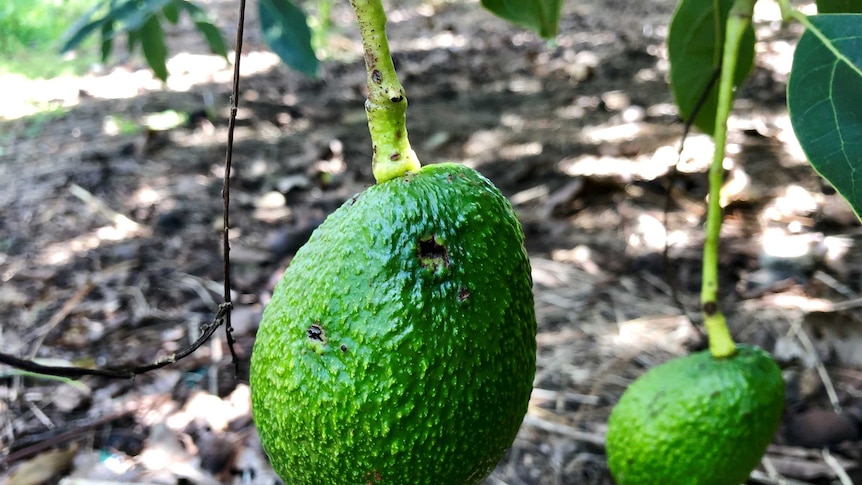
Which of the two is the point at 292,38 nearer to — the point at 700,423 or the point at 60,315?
the point at 60,315

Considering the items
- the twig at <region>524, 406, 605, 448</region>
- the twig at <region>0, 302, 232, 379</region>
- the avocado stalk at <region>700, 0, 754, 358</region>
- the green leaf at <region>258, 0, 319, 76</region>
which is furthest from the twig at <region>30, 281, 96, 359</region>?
the avocado stalk at <region>700, 0, 754, 358</region>

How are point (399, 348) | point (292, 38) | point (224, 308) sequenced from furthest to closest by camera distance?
point (292, 38)
point (224, 308)
point (399, 348)

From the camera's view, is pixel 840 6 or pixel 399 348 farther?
pixel 840 6

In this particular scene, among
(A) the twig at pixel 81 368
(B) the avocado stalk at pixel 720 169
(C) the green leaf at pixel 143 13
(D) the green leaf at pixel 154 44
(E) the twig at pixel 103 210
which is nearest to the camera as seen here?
(A) the twig at pixel 81 368

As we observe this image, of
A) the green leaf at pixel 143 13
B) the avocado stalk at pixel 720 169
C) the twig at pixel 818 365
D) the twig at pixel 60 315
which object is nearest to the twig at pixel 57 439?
the twig at pixel 60 315

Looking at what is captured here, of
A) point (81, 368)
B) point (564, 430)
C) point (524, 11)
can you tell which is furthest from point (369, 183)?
point (81, 368)

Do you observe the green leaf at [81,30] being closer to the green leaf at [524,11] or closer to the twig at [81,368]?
the green leaf at [524,11]

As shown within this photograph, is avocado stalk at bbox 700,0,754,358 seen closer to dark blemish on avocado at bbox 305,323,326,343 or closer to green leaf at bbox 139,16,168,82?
dark blemish on avocado at bbox 305,323,326,343
